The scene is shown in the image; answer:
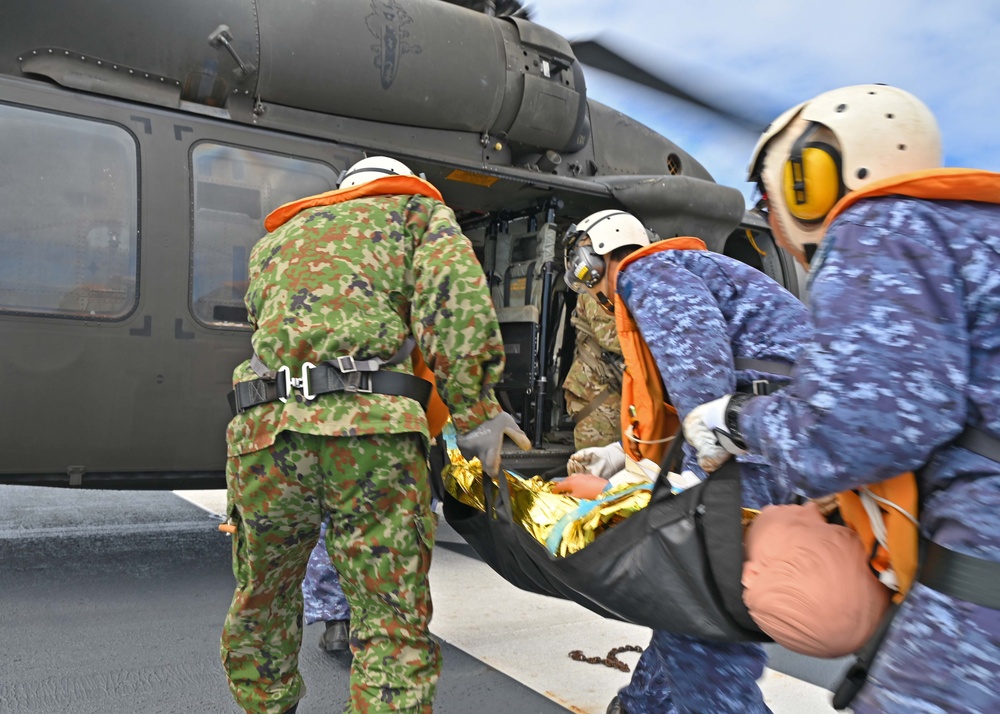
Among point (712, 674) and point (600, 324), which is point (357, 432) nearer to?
point (712, 674)

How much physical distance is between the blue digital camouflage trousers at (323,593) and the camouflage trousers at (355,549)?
2.70 feet

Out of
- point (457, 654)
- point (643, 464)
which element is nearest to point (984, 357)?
point (643, 464)

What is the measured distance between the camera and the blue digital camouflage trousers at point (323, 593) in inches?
114

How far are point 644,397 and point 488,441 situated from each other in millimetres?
571

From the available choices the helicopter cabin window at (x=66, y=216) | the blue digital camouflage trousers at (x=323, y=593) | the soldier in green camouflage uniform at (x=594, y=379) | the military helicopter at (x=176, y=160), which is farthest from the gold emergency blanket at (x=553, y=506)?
the soldier in green camouflage uniform at (x=594, y=379)

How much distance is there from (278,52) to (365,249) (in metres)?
2.48

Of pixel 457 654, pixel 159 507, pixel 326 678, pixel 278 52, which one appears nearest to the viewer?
pixel 326 678

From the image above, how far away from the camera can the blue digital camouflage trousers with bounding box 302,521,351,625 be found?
290 cm

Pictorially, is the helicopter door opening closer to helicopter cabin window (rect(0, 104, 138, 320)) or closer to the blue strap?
helicopter cabin window (rect(0, 104, 138, 320))

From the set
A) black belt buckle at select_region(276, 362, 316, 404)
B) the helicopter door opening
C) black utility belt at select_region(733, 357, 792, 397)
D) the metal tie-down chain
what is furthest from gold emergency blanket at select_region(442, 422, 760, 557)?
the helicopter door opening

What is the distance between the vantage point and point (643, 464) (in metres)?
2.32

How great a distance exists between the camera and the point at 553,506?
2.07 metres

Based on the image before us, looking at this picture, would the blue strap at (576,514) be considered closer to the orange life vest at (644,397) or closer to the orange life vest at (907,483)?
the orange life vest at (644,397)

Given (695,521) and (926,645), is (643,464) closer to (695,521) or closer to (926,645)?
(695,521)
